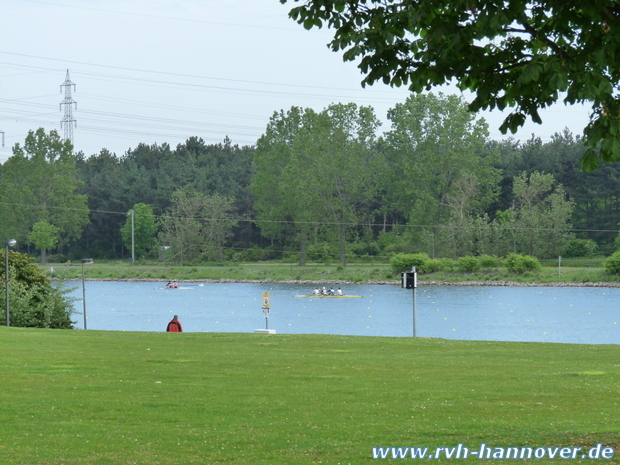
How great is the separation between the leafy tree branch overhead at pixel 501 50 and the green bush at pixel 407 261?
77.9 m

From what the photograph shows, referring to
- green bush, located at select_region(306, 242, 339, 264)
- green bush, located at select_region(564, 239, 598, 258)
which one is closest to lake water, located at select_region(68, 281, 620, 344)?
green bush, located at select_region(306, 242, 339, 264)

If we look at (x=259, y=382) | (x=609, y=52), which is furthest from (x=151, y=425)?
(x=609, y=52)

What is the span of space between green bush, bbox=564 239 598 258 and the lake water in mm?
13472

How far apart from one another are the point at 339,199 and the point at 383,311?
112 ft

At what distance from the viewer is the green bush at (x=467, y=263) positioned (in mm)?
83562

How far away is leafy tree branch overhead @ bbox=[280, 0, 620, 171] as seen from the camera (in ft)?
20.1

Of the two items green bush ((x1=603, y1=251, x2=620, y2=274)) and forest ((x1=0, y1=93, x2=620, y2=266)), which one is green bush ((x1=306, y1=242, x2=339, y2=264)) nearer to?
forest ((x1=0, y1=93, x2=620, y2=266))

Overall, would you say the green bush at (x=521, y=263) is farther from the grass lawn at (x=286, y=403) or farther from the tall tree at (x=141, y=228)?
the grass lawn at (x=286, y=403)

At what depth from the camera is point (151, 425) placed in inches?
366

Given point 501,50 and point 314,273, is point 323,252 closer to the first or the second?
point 314,273

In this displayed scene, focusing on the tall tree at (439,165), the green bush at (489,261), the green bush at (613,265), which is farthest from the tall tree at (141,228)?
the green bush at (613,265)

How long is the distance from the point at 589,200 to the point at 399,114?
2335cm

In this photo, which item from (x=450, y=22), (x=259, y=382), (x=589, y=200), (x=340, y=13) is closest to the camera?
(x=450, y=22)

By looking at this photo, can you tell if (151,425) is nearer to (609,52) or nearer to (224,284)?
(609,52)
